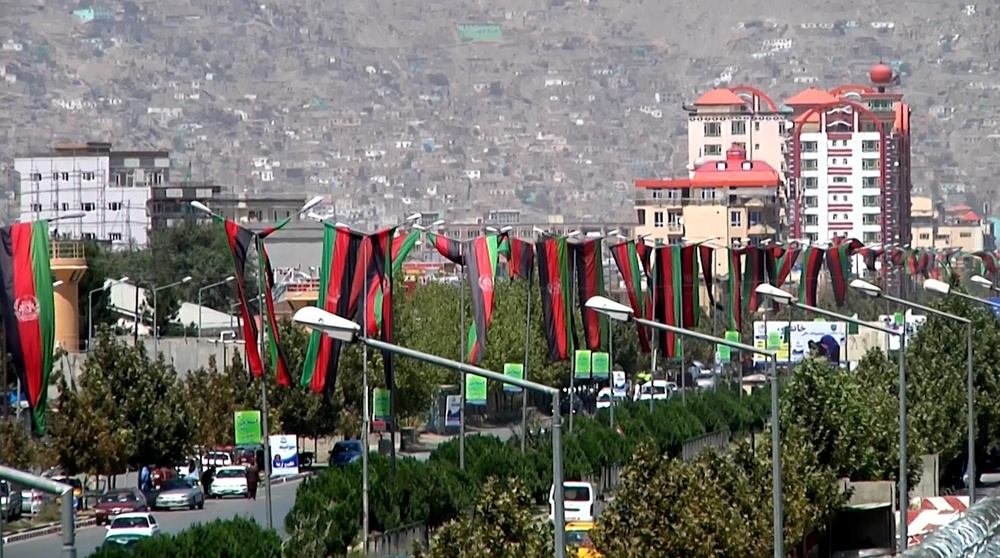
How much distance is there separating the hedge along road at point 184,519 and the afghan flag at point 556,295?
5691mm

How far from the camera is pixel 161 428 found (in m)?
46.4

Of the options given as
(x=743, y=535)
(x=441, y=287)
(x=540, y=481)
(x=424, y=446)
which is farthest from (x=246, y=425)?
(x=441, y=287)

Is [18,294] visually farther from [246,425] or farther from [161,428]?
[161,428]

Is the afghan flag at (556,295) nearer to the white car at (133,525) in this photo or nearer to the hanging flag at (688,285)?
the hanging flag at (688,285)

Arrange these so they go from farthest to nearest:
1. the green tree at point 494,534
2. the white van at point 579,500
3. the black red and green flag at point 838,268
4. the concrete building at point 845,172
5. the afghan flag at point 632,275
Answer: the concrete building at point 845,172
the black red and green flag at point 838,268
the afghan flag at point 632,275
the white van at point 579,500
the green tree at point 494,534

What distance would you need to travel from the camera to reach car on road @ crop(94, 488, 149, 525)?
39.9 metres

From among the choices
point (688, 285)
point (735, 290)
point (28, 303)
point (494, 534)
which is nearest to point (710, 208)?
point (735, 290)

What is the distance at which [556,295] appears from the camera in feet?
147

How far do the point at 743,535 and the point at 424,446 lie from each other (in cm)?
3521

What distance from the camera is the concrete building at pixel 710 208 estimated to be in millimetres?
159250

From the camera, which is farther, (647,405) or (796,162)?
(796,162)

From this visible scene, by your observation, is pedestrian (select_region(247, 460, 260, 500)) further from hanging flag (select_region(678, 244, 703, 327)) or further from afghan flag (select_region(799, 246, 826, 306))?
afghan flag (select_region(799, 246, 826, 306))

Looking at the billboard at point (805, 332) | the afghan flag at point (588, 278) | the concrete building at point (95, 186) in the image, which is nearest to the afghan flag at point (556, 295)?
the afghan flag at point (588, 278)

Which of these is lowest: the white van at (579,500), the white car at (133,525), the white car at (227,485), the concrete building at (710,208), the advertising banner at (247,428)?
the white car at (227,485)
